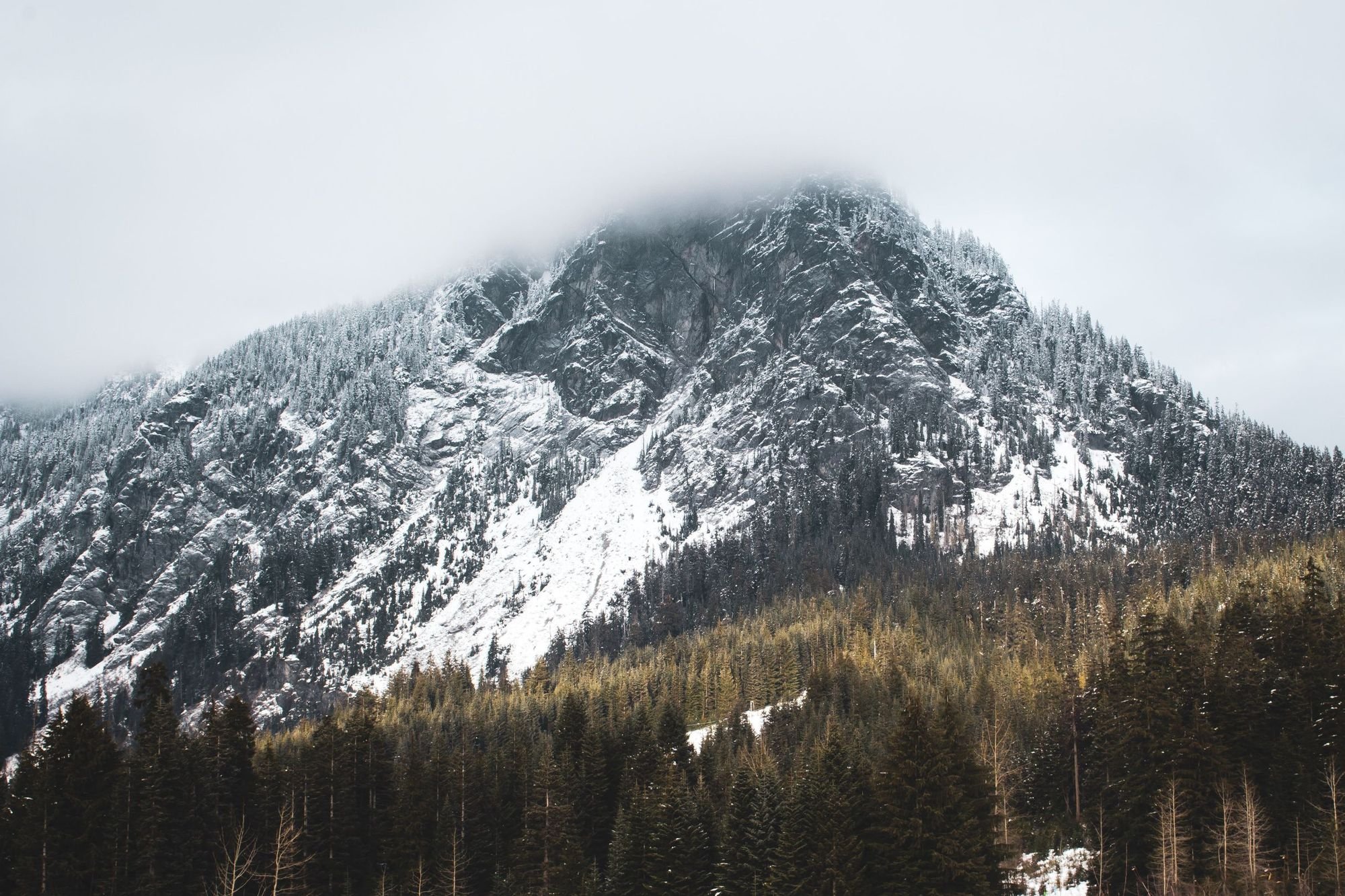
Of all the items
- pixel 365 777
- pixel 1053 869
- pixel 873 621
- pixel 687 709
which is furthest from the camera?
pixel 873 621

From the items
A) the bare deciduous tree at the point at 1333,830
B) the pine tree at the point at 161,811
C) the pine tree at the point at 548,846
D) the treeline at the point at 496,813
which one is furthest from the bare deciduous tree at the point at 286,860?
the bare deciduous tree at the point at 1333,830

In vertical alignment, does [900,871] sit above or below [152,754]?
below

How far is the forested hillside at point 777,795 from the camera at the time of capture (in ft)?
156

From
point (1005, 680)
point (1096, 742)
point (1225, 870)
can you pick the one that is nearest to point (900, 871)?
point (1225, 870)

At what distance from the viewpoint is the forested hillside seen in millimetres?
47438

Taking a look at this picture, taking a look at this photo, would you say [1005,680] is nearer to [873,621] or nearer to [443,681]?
[873,621]

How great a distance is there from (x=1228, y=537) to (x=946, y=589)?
197 ft

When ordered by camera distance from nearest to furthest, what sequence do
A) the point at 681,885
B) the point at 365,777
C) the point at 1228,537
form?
the point at 681,885, the point at 365,777, the point at 1228,537

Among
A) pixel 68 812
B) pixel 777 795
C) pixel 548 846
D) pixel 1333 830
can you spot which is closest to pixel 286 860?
pixel 68 812

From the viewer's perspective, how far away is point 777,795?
58656mm

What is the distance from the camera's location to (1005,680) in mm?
110062

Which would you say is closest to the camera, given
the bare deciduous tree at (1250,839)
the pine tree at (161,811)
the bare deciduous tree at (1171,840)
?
the bare deciduous tree at (1250,839)

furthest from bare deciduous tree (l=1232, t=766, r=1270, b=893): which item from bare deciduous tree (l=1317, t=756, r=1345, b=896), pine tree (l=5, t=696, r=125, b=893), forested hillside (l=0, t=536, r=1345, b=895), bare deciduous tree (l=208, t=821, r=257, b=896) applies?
pine tree (l=5, t=696, r=125, b=893)

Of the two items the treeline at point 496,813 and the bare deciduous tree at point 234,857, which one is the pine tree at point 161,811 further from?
the bare deciduous tree at point 234,857
